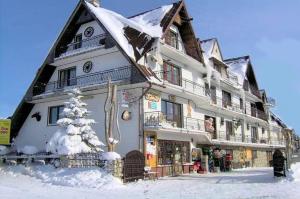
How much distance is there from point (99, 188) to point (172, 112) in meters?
11.9

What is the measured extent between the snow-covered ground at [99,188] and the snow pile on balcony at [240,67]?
2181 cm

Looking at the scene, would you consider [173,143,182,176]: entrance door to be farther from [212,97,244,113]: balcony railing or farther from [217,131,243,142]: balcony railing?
[212,97,244,113]: balcony railing

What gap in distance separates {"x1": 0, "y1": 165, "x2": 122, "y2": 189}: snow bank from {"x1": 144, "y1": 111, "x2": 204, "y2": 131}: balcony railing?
5.96 metres

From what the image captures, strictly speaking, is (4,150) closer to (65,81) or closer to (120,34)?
(65,81)

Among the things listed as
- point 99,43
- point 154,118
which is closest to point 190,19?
point 99,43

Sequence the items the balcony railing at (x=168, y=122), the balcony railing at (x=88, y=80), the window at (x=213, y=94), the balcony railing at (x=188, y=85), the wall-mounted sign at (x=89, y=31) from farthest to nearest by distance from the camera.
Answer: the window at (x=213, y=94), the wall-mounted sign at (x=89, y=31), the balcony railing at (x=188, y=85), the balcony railing at (x=88, y=80), the balcony railing at (x=168, y=122)

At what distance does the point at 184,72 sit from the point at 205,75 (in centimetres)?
387

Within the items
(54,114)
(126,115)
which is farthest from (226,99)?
(54,114)

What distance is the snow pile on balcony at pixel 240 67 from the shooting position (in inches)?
1640

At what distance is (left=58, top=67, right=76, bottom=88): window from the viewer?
1058 inches

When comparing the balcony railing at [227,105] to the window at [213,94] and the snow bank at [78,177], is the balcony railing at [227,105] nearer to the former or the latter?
the window at [213,94]

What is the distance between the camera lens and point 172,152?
83.0ft

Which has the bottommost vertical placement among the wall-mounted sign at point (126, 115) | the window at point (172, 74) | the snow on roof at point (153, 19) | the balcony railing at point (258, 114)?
the wall-mounted sign at point (126, 115)

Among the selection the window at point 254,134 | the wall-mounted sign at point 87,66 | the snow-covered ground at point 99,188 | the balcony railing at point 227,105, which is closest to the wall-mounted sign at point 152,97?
the wall-mounted sign at point 87,66
